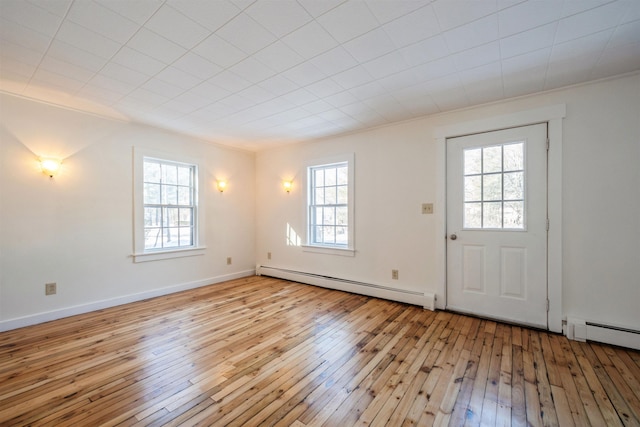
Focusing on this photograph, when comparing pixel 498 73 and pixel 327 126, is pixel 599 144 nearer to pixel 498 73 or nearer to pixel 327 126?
pixel 498 73

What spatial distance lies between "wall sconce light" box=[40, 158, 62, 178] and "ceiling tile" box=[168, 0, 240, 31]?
2630mm

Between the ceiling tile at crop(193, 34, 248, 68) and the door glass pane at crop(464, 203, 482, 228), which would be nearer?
the ceiling tile at crop(193, 34, 248, 68)

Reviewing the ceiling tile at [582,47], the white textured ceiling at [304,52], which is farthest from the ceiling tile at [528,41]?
the ceiling tile at [582,47]

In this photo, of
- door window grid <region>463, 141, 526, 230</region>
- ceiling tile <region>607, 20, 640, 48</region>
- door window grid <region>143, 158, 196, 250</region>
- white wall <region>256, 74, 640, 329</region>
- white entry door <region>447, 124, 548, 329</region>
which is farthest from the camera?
door window grid <region>143, 158, 196, 250</region>

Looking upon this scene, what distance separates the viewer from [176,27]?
1.86 m

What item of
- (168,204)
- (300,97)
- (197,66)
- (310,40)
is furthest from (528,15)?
(168,204)

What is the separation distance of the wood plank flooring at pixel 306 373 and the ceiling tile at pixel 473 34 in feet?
8.10

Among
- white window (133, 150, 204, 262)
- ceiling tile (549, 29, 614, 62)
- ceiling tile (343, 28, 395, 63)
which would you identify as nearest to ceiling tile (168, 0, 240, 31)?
ceiling tile (343, 28, 395, 63)

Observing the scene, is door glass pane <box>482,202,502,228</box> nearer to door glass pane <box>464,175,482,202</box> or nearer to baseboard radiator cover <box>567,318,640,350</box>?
door glass pane <box>464,175,482,202</box>

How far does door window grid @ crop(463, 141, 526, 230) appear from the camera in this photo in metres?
2.97

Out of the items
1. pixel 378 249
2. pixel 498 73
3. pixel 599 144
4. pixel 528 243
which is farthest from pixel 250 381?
pixel 599 144

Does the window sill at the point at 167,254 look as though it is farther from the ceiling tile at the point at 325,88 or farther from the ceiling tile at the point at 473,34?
the ceiling tile at the point at 473,34

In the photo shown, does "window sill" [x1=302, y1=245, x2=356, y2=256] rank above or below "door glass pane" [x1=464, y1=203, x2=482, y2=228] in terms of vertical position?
below

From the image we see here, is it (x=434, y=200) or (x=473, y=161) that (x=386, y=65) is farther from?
(x=434, y=200)
